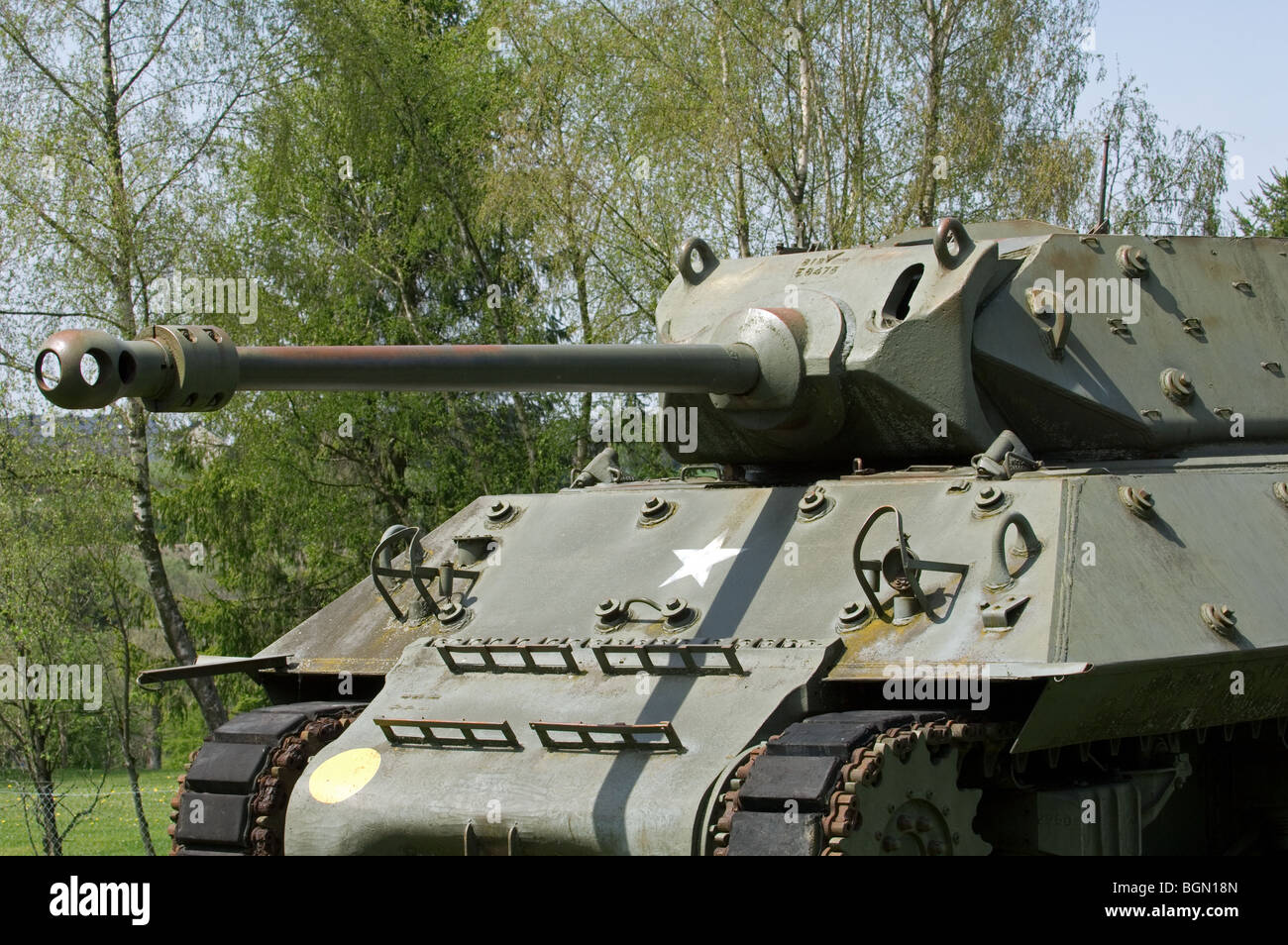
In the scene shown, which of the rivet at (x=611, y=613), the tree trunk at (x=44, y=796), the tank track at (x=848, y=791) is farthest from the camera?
the tree trunk at (x=44, y=796)

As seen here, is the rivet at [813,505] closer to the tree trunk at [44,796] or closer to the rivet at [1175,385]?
the rivet at [1175,385]

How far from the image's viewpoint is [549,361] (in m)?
8.14

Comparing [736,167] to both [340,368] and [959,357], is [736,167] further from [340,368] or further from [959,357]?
[340,368]

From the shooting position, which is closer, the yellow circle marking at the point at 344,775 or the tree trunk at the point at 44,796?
the yellow circle marking at the point at 344,775

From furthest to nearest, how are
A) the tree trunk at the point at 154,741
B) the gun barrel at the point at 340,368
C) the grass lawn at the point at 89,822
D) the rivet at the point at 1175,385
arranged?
1. the tree trunk at the point at 154,741
2. the grass lawn at the point at 89,822
3. the rivet at the point at 1175,385
4. the gun barrel at the point at 340,368

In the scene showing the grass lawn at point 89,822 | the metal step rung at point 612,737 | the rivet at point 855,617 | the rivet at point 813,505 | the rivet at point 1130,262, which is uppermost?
the rivet at point 1130,262

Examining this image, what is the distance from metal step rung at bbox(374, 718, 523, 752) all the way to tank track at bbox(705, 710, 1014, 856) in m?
1.22

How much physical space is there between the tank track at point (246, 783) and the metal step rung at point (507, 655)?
70 cm

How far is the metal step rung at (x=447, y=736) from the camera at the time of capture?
8.18 m

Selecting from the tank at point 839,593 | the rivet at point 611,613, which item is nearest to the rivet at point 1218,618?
the tank at point 839,593
